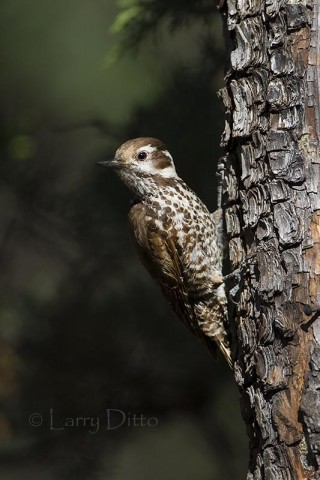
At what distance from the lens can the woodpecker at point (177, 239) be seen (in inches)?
165

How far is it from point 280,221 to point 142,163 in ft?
4.11

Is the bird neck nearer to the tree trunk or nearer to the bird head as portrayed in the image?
the bird head

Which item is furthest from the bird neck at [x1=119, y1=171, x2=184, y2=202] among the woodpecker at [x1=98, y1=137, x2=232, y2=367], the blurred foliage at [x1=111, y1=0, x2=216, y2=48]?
the blurred foliage at [x1=111, y1=0, x2=216, y2=48]

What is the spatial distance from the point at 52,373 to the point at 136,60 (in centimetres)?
171

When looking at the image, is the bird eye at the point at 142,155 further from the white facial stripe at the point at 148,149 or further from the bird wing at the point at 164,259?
the bird wing at the point at 164,259

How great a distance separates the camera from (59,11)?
5.34 metres

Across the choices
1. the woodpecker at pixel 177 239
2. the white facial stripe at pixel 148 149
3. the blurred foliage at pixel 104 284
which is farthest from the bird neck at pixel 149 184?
the blurred foliage at pixel 104 284

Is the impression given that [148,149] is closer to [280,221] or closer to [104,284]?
[104,284]

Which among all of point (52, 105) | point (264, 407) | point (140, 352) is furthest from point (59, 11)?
point (264, 407)

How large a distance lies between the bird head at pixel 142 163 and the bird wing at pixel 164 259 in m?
0.11

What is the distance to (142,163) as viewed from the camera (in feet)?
14.0

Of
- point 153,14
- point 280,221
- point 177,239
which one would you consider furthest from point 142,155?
point 280,221

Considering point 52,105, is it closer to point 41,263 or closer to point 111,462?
point 41,263

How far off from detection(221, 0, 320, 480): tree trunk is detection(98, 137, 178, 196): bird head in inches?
37.4
